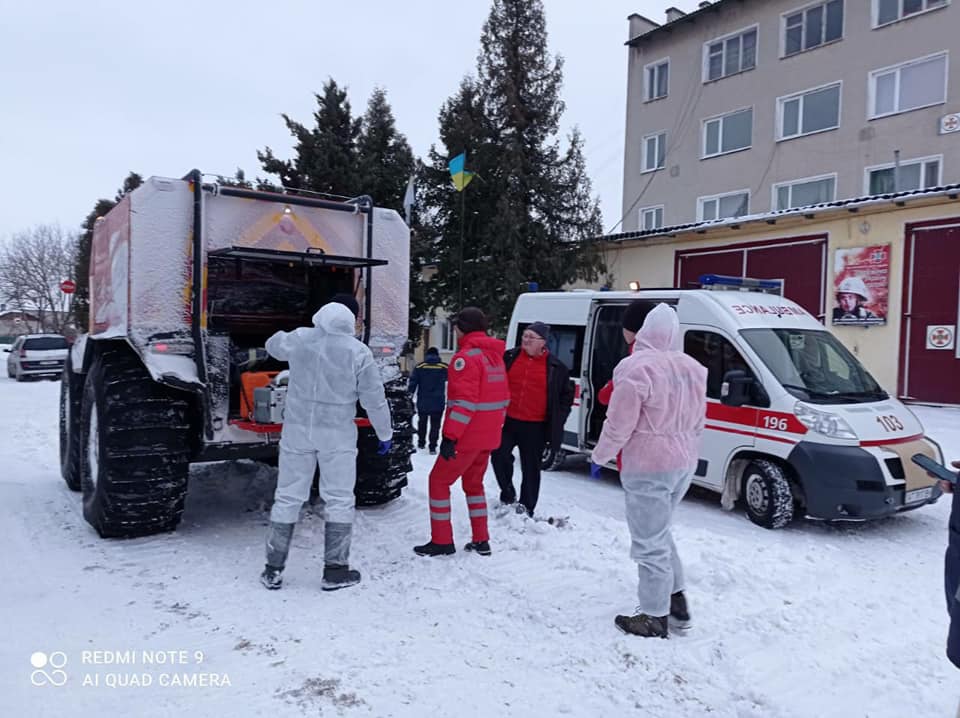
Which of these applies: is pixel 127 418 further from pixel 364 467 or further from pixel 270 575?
pixel 364 467

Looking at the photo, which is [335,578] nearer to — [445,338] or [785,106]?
[785,106]

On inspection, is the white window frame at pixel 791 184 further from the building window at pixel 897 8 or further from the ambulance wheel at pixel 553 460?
the ambulance wheel at pixel 553 460

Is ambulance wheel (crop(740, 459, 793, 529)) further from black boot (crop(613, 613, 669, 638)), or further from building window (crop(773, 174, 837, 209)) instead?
building window (crop(773, 174, 837, 209))

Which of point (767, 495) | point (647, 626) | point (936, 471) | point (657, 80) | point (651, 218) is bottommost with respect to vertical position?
point (647, 626)

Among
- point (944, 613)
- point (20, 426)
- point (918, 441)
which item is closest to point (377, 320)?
point (944, 613)

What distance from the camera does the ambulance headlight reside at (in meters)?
6.10

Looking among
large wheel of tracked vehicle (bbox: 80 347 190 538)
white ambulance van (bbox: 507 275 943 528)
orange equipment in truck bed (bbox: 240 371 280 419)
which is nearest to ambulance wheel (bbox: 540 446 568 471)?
white ambulance van (bbox: 507 275 943 528)

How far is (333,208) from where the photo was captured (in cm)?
597

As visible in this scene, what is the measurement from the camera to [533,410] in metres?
6.18

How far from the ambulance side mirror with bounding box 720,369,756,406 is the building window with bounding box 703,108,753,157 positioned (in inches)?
651

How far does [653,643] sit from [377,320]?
3.45 meters

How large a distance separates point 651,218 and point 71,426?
19990 millimetres

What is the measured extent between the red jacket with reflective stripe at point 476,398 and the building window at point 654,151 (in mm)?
20074

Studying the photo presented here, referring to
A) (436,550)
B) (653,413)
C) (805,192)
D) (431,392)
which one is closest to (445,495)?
(436,550)
